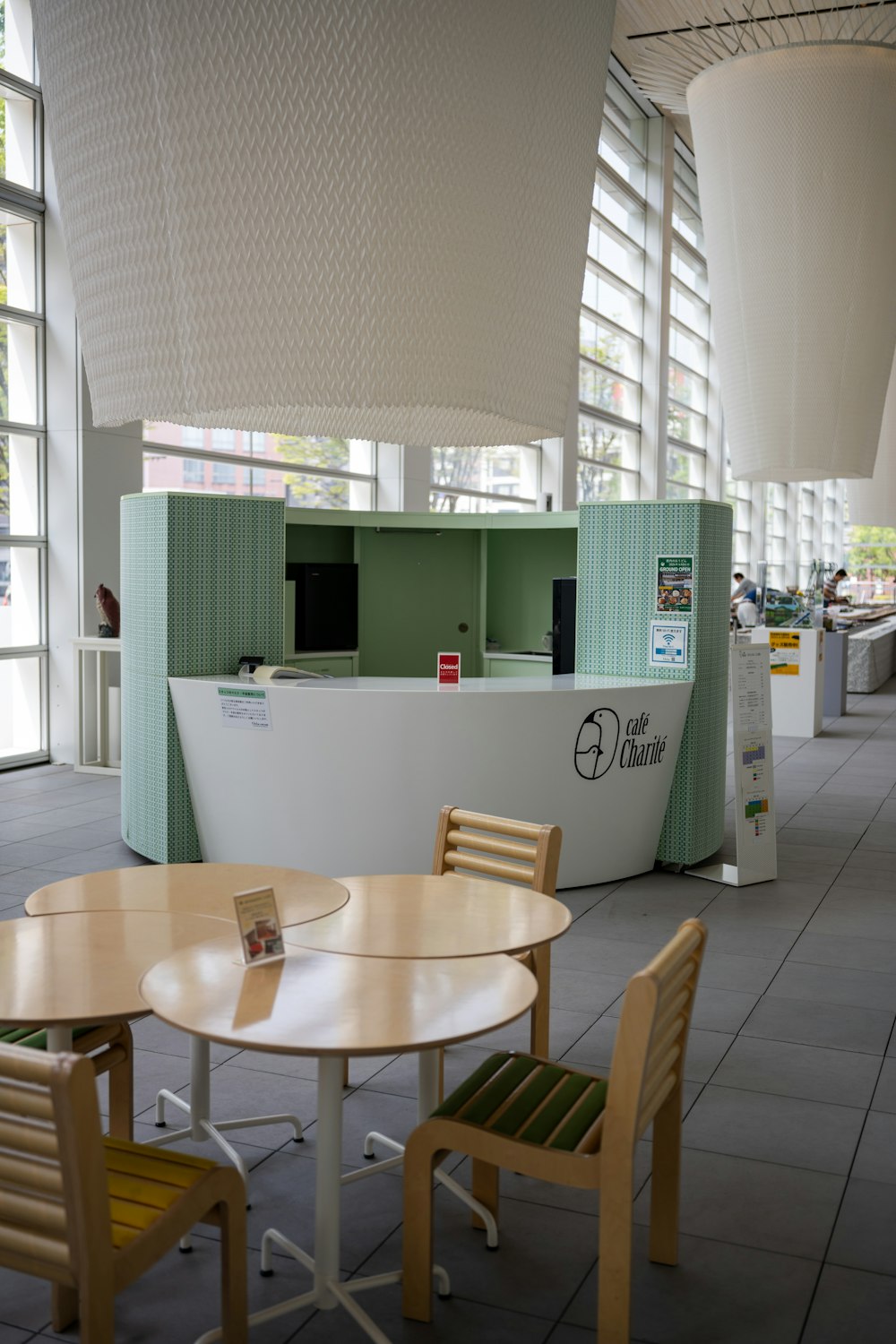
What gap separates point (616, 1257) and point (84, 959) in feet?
4.09

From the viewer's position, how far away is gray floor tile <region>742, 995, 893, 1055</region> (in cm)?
414

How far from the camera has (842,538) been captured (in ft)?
136

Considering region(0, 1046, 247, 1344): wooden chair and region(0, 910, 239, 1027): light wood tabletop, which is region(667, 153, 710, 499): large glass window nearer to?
region(0, 910, 239, 1027): light wood tabletop

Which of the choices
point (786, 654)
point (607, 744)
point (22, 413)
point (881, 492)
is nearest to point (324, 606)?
A: point (22, 413)

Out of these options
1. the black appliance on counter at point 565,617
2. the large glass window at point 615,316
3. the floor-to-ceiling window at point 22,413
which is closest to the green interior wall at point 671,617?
the black appliance on counter at point 565,617

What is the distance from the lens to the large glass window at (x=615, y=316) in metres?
17.9

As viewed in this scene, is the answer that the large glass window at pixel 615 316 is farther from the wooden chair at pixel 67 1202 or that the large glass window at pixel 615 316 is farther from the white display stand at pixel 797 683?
the wooden chair at pixel 67 1202

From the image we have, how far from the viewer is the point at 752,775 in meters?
6.36

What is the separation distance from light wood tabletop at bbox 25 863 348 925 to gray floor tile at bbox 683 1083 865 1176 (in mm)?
1262

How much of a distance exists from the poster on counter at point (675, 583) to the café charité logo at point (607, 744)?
668 mm

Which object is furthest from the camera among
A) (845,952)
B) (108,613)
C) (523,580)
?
(523,580)

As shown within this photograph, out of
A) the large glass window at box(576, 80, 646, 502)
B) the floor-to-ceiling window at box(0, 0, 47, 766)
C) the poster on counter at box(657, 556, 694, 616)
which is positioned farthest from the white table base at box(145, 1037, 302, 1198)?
the large glass window at box(576, 80, 646, 502)

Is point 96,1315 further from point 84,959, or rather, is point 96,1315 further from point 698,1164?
point 698,1164

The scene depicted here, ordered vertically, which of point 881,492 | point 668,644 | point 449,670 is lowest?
point 449,670
